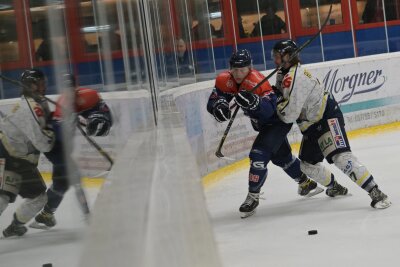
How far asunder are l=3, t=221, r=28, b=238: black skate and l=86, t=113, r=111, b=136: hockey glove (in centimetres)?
27

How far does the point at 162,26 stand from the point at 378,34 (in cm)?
360

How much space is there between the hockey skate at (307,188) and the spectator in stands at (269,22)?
15.0 ft

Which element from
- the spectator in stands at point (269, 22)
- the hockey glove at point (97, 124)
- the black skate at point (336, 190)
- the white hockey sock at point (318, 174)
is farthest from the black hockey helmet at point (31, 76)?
the spectator in stands at point (269, 22)

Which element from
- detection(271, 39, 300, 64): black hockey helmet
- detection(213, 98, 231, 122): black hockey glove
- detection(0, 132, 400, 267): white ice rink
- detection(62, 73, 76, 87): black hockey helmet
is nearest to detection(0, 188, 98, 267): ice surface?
detection(62, 73, 76, 87): black hockey helmet

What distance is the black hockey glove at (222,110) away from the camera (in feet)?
15.8

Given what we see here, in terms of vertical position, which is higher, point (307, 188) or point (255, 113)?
point (255, 113)

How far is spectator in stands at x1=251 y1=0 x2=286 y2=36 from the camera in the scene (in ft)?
31.6

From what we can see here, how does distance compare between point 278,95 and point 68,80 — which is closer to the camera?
point 68,80

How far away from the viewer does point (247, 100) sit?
4625mm

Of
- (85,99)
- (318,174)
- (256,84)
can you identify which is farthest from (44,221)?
(318,174)

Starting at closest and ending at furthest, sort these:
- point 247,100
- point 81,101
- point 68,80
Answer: point 68,80
point 81,101
point 247,100

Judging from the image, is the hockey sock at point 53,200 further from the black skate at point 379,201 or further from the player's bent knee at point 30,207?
the black skate at point 379,201

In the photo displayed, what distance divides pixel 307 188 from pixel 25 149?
181 inches

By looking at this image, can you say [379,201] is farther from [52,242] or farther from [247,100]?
[52,242]
